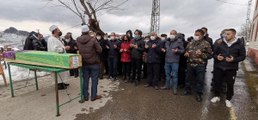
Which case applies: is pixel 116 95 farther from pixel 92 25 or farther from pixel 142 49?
pixel 92 25

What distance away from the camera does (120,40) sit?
7289 millimetres

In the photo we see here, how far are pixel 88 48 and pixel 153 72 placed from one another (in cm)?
251

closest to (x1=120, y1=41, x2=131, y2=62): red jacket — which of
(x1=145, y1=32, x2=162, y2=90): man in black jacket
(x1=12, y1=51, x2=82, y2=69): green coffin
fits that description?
(x1=145, y1=32, x2=162, y2=90): man in black jacket

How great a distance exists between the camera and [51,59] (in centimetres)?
438

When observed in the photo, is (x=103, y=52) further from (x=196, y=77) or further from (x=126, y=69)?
(x=196, y=77)

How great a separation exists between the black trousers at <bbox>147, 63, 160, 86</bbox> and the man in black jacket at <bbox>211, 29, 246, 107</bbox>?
1.84 meters

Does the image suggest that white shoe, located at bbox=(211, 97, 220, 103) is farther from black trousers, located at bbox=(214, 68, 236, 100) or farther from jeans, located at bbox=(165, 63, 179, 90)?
jeans, located at bbox=(165, 63, 179, 90)

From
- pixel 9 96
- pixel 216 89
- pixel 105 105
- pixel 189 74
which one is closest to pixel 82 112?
pixel 105 105

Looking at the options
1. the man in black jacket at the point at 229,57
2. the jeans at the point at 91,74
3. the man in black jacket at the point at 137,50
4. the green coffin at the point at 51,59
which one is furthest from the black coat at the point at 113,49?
the man in black jacket at the point at 229,57

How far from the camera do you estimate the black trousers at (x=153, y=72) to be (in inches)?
243

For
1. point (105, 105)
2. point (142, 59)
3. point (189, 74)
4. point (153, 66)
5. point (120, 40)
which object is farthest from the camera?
point (120, 40)

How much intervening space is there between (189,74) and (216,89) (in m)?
0.78

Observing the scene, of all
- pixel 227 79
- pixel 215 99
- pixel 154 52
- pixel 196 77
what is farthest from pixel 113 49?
pixel 227 79

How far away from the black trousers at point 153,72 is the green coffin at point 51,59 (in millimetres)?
2535
